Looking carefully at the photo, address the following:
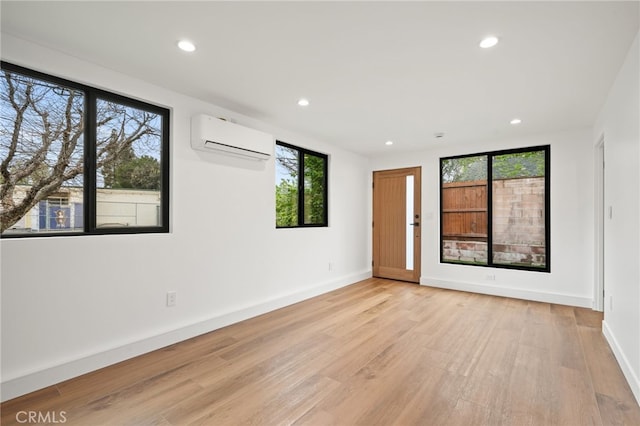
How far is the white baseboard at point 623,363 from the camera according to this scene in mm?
1967

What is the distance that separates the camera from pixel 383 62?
91.4 inches

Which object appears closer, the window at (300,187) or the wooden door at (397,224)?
the window at (300,187)

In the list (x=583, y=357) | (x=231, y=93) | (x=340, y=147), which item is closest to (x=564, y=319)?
(x=583, y=357)

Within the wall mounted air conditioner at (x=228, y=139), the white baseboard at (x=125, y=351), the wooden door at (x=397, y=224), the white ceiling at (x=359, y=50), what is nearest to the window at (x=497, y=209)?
the wooden door at (x=397, y=224)

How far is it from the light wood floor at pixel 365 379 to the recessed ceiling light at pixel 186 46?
7.82ft

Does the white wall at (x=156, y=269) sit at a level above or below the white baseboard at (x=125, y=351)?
above

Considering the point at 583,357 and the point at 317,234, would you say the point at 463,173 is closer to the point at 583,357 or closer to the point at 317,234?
the point at 317,234

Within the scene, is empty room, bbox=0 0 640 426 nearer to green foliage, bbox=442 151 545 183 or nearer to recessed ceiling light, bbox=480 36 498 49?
recessed ceiling light, bbox=480 36 498 49

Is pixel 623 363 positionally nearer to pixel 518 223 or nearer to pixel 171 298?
pixel 518 223

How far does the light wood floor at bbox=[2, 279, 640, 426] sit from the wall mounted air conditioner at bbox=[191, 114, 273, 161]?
74.1 inches

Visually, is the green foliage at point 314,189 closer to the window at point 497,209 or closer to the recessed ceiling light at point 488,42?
the window at point 497,209

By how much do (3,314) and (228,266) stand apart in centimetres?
172

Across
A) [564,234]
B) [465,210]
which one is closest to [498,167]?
[465,210]

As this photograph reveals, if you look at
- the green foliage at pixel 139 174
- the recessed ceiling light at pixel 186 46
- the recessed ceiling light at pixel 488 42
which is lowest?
the green foliage at pixel 139 174
